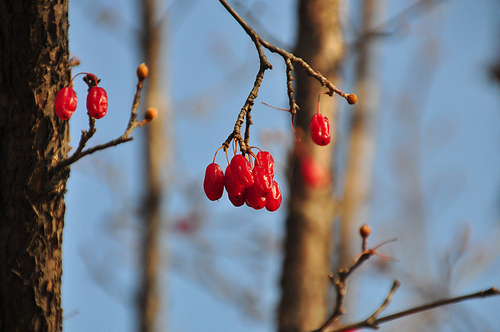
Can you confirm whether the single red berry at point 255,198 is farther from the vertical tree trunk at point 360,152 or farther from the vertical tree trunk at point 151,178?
the vertical tree trunk at point 360,152

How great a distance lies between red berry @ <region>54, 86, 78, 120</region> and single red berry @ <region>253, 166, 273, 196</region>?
59 cm

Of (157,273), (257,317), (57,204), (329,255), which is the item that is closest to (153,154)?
(157,273)

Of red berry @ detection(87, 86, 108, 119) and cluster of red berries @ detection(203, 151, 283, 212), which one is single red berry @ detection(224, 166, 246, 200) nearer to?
cluster of red berries @ detection(203, 151, 283, 212)

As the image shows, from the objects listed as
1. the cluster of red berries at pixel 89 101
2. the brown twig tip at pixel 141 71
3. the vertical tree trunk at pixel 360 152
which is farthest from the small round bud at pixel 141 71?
the vertical tree trunk at pixel 360 152

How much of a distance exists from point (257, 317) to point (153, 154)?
2.50m

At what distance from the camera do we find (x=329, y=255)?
304cm

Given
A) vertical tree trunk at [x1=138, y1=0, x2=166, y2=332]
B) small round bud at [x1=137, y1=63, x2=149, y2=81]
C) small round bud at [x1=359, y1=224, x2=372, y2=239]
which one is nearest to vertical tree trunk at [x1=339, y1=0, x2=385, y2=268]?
vertical tree trunk at [x1=138, y1=0, x2=166, y2=332]

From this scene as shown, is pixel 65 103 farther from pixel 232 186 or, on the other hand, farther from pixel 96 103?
pixel 232 186

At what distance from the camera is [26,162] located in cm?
130

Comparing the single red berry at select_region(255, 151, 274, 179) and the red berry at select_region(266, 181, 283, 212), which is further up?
the single red berry at select_region(255, 151, 274, 179)

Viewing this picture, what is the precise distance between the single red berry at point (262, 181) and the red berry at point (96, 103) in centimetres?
55

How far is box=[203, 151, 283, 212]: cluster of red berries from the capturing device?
Answer: 125 centimetres

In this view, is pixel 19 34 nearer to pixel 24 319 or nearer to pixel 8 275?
pixel 8 275

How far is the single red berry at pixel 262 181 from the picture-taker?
127 centimetres
